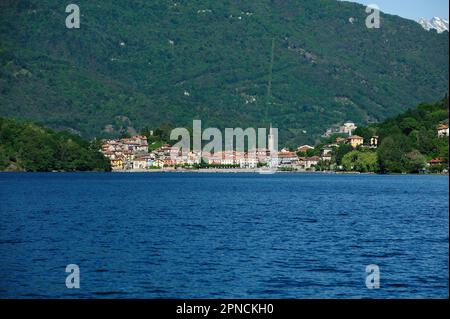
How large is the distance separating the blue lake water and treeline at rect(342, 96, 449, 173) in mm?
86108

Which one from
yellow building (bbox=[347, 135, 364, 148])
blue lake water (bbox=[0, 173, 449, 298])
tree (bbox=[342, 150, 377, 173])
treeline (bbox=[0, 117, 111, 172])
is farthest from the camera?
yellow building (bbox=[347, 135, 364, 148])

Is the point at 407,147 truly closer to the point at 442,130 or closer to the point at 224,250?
the point at 442,130

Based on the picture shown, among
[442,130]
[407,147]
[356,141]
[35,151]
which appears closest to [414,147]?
[407,147]

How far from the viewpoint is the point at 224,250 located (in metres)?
38.6

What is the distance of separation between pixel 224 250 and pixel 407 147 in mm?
117792

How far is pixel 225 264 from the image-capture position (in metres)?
34.3

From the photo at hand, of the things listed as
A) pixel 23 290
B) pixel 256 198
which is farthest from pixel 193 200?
pixel 23 290

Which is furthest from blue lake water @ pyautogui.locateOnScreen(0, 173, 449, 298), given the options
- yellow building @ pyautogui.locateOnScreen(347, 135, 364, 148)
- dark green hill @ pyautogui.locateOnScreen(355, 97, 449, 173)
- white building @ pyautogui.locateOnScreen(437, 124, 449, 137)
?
yellow building @ pyautogui.locateOnScreen(347, 135, 364, 148)

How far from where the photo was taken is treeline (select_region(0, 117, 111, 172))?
171250 millimetres

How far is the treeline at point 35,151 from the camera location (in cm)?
17125

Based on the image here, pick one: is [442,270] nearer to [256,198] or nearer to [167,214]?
[167,214]

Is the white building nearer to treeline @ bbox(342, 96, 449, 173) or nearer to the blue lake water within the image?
treeline @ bbox(342, 96, 449, 173)
